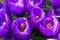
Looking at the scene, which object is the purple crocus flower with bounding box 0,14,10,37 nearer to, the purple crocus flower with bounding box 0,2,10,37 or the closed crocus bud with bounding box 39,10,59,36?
the purple crocus flower with bounding box 0,2,10,37

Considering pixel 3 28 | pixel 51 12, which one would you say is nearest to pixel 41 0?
pixel 51 12

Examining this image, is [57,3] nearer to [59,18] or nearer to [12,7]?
[59,18]

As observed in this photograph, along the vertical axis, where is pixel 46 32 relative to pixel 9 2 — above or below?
below

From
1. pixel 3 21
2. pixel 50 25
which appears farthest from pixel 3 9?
pixel 50 25

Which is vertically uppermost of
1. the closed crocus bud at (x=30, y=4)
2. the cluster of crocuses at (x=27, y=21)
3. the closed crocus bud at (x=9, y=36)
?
the closed crocus bud at (x=30, y=4)

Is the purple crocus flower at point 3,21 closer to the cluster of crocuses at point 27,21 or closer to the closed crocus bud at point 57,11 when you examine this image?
the cluster of crocuses at point 27,21

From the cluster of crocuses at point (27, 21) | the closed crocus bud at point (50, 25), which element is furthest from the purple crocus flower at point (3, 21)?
the closed crocus bud at point (50, 25)

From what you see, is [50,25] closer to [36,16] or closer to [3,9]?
[36,16]

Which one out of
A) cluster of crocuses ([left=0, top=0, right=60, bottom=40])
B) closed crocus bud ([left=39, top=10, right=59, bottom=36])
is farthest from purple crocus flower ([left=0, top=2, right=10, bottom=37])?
closed crocus bud ([left=39, top=10, right=59, bottom=36])
